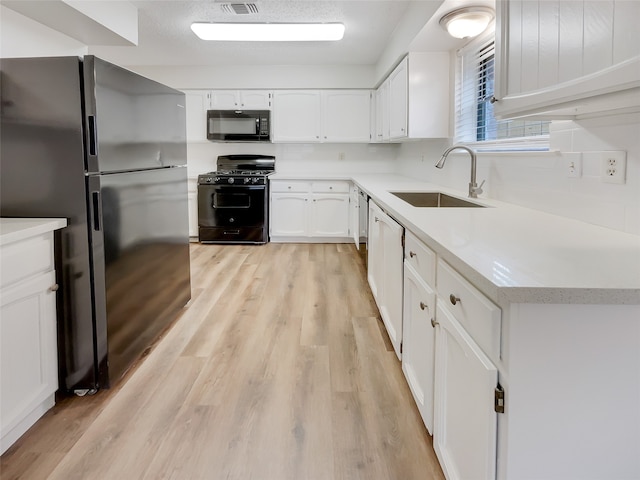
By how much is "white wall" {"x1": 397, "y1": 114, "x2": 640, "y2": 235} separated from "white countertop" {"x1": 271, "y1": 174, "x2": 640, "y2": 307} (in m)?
0.06

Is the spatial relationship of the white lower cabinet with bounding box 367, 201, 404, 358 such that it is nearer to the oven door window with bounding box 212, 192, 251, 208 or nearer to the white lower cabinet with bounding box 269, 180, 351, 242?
the white lower cabinet with bounding box 269, 180, 351, 242

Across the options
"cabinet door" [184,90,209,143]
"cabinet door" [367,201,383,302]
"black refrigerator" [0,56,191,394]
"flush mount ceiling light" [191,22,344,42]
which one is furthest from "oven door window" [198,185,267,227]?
"black refrigerator" [0,56,191,394]

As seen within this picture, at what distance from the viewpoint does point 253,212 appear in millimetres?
5746

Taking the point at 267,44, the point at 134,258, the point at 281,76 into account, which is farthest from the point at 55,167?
the point at 281,76

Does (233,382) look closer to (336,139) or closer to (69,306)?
(69,306)

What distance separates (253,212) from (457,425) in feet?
15.3

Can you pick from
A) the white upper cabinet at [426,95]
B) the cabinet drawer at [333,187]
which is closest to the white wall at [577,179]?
the white upper cabinet at [426,95]

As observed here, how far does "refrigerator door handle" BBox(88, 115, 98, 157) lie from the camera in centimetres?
195

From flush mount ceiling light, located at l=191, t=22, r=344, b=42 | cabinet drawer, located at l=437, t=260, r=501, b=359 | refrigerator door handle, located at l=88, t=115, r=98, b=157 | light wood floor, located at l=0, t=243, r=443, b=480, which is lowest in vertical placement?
light wood floor, located at l=0, t=243, r=443, b=480

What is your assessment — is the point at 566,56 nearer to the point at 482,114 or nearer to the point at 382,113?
the point at 482,114

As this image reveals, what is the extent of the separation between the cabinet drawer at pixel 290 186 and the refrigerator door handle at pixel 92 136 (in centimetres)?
393

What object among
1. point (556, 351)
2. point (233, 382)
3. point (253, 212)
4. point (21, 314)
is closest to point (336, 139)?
point (253, 212)

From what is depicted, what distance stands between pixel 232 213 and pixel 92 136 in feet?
12.4

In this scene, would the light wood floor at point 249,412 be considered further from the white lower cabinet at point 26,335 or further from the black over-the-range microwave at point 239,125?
the black over-the-range microwave at point 239,125
